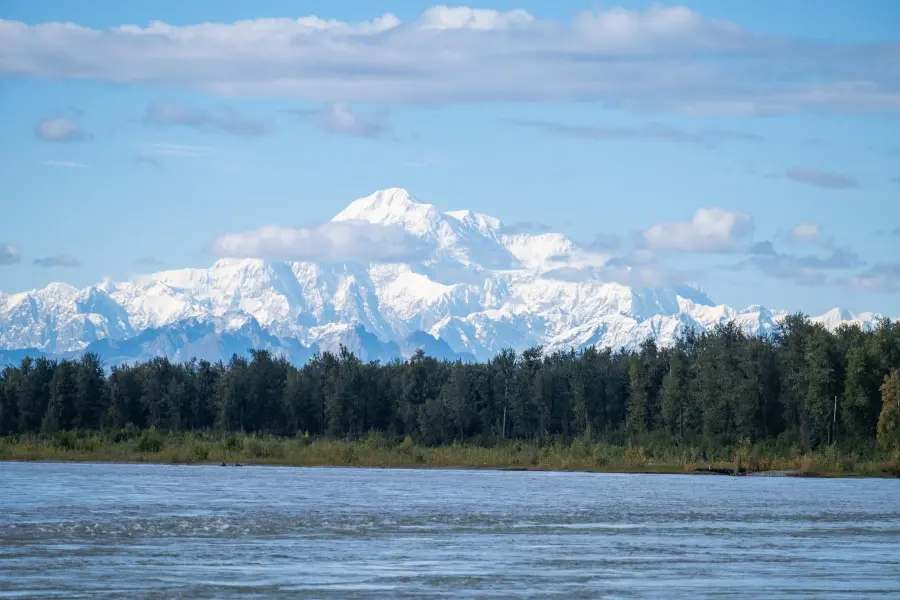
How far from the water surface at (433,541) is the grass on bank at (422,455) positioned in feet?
112

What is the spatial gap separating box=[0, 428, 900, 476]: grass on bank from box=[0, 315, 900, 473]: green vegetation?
0.79 feet

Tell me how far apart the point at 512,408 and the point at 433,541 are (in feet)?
363

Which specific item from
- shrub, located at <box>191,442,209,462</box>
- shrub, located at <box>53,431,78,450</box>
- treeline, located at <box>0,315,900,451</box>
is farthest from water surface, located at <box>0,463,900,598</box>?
treeline, located at <box>0,315,900,451</box>

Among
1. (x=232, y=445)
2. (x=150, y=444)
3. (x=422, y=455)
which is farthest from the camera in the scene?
(x=422, y=455)

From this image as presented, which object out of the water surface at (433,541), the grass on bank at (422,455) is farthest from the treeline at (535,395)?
the water surface at (433,541)

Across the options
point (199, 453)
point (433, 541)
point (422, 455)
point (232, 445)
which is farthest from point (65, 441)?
point (433, 541)

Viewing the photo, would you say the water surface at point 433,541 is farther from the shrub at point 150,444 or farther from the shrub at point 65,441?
the shrub at point 65,441

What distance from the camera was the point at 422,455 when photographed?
410 ft

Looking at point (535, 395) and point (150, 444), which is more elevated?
point (535, 395)

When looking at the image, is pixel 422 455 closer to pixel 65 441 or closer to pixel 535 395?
pixel 535 395

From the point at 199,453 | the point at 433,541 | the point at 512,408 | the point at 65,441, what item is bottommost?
the point at 433,541

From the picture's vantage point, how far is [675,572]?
36812mm

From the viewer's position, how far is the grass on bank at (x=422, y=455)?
114 meters

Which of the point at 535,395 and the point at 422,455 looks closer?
the point at 422,455
